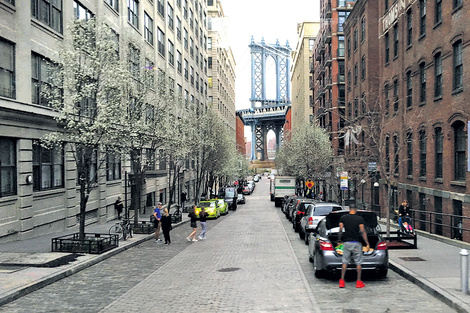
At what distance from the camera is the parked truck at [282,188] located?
51906 mm

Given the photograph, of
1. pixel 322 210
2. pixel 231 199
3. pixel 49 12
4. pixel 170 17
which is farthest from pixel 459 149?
pixel 170 17

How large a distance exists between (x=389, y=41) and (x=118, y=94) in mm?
19617

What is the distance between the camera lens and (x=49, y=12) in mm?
21641

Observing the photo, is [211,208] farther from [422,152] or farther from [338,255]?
[338,255]

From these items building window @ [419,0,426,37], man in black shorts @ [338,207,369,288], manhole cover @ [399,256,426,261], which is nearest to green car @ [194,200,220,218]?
building window @ [419,0,426,37]

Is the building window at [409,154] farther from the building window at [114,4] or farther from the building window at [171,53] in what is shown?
the building window at [171,53]

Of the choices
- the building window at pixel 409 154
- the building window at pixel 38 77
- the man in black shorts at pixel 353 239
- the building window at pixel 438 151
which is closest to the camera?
the man in black shorts at pixel 353 239

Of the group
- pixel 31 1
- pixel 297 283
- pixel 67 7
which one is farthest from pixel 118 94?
pixel 297 283

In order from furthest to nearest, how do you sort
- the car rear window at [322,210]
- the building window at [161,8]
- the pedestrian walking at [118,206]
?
the building window at [161,8] → the pedestrian walking at [118,206] → the car rear window at [322,210]

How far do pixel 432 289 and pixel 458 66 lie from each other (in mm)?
13266

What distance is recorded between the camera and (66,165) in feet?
76.3

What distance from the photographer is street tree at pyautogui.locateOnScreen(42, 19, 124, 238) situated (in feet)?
53.5

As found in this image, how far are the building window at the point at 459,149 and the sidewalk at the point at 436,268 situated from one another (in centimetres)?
339

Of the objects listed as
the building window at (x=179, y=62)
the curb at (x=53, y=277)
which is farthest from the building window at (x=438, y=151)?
the building window at (x=179, y=62)
